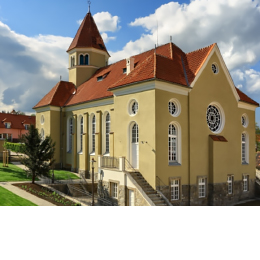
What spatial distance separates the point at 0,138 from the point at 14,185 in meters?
5.79

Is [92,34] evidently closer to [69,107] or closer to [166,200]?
[69,107]

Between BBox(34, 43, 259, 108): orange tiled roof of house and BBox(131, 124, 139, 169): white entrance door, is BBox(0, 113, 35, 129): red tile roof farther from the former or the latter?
BBox(131, 124, 139, 169): white entrance door

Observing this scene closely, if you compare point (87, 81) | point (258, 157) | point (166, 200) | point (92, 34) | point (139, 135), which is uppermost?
point (92, 34)

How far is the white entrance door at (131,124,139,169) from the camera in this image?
14.4 metres

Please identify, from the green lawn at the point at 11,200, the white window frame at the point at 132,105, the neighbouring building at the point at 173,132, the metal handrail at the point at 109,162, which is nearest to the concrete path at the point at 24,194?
the green lawn at the point at 11,200

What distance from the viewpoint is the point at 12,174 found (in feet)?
57.9

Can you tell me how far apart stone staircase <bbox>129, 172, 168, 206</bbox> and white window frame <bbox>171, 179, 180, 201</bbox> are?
1038 mm

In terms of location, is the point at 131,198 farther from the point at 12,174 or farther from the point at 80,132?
the point at 80,132

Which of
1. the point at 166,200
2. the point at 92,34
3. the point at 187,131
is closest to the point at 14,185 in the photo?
the point at 166,200

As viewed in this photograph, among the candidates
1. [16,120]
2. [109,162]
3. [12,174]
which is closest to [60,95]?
[16,120]

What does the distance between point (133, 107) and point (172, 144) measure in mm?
2572

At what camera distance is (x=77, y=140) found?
842 inches

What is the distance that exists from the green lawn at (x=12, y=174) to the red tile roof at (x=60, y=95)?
18.8ft

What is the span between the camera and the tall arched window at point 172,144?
46.6ft
